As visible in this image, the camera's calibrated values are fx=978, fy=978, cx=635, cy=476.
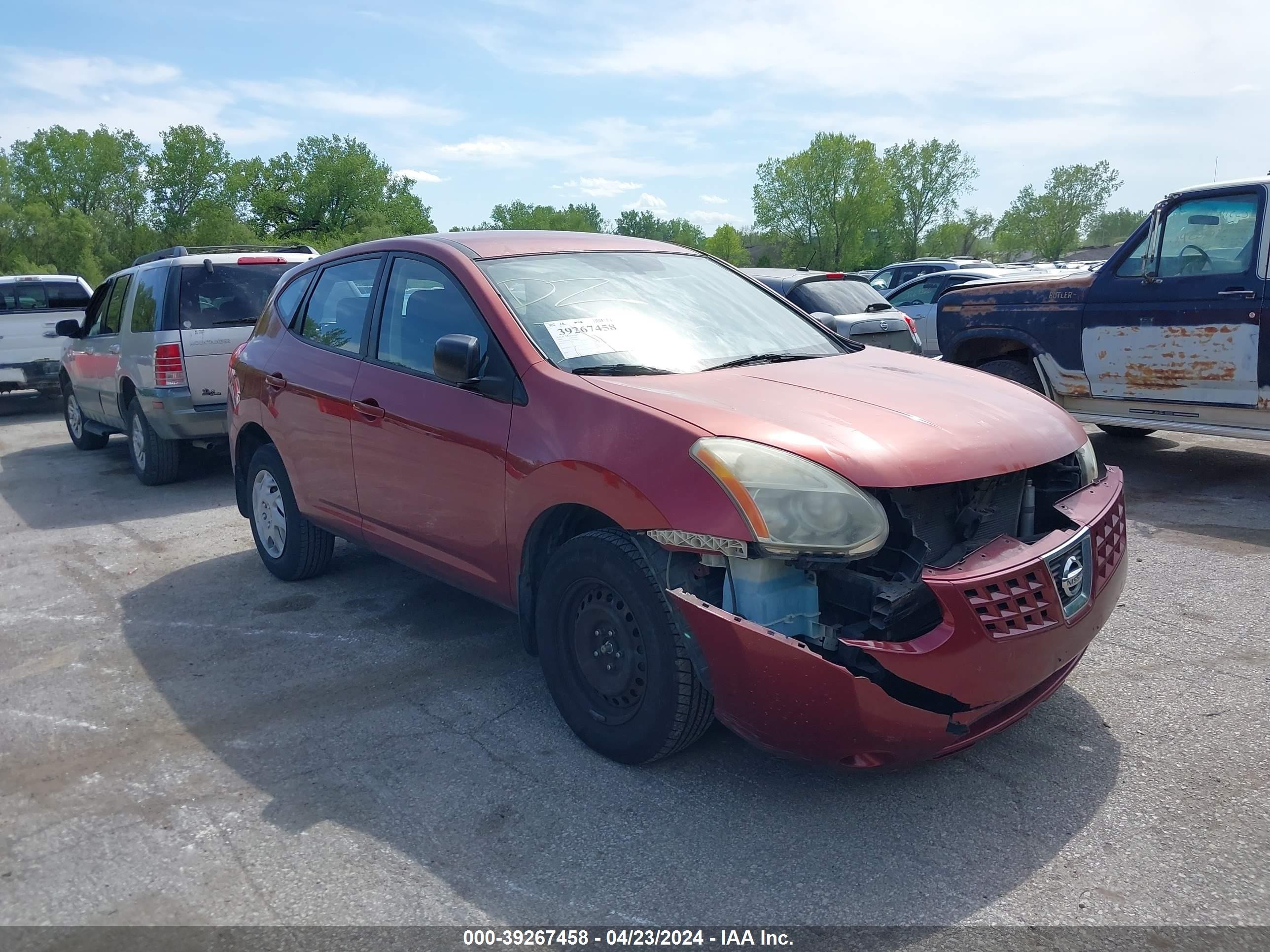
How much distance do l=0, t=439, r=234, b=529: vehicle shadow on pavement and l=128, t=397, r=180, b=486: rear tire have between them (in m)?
0.11

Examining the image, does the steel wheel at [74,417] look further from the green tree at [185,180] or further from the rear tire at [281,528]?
the green tree at [185,180]

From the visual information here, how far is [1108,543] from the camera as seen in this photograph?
126 inches

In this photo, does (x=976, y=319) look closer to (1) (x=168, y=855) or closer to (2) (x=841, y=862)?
(2) (x=841, y=862)

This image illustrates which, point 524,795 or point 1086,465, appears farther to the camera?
point 1086,465

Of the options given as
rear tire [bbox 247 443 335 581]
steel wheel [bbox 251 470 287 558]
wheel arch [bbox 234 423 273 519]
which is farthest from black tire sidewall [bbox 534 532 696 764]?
wheel arch [bbox 234 423 273 519]

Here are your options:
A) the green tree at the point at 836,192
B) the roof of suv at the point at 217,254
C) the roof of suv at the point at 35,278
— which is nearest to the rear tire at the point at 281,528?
the roof of suv at the point at 217,254

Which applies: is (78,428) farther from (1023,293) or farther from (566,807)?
(566,807)

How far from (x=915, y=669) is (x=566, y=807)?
1.19m

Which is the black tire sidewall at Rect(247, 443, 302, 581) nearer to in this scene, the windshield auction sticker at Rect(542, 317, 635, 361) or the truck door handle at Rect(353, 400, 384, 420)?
the truck door handle at Rect(353, 400, 384, 420)

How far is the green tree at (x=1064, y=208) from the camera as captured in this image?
9044cm

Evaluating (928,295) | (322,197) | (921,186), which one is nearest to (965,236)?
(921,186)

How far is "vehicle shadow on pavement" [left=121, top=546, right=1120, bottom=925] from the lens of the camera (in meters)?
2.63

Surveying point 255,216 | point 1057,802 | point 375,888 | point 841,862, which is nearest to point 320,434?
point 375,888

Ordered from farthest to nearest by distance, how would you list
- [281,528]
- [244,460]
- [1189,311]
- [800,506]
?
[1189,311] < [244,460] < [281,528] < [800,506]
